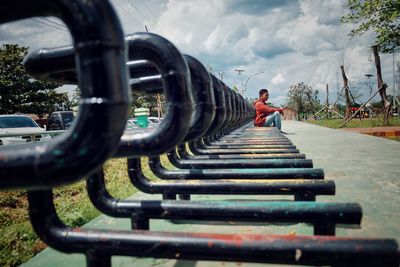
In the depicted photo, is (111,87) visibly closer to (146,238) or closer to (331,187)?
(146,238)

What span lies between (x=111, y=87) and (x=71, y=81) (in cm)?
78

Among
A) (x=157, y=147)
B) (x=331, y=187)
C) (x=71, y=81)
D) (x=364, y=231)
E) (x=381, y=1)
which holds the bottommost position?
(x=364, y=231)

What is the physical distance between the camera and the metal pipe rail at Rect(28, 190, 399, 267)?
0.79 m

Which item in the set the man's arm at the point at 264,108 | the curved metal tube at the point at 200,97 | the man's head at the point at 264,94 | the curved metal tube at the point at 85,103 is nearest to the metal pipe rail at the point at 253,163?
the curved metal tube at the point at 200,97

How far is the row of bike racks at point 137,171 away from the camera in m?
0.56

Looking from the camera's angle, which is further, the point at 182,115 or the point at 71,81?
the point at 71,81

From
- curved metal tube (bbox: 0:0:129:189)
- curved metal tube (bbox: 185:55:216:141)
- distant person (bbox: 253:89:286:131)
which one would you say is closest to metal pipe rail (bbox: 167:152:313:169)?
curved metal tube (bbox: 185:55:216:141)

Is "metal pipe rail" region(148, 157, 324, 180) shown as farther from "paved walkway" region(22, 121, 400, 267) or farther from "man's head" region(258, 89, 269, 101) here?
"man's head" region(258, 89, 269, 101)

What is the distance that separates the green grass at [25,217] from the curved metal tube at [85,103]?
60.7 inches

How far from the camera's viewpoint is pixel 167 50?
2.92 feet

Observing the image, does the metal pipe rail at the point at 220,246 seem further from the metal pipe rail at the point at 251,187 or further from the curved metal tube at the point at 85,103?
the metal pipe rail at the point at 251,187

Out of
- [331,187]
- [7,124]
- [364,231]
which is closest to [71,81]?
[331,187]

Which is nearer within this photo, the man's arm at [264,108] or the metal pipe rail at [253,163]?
the metal pipe rail at [253,163]

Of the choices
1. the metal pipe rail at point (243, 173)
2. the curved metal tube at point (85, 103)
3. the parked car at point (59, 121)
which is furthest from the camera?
the parked car at point (59, 121)
